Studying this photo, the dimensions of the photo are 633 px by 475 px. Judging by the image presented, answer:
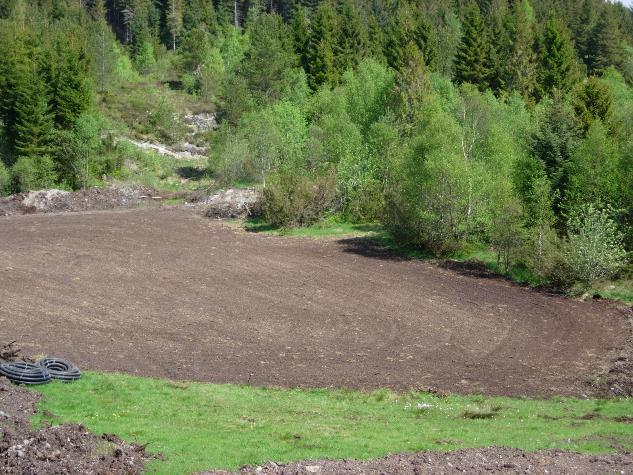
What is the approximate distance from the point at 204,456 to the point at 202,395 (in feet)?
14.2

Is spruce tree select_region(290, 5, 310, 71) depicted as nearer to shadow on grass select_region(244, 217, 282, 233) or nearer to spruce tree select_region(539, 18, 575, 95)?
spruce tree select_region(539, 18, 575, 95)

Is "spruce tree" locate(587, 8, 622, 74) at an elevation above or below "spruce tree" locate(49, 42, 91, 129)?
above

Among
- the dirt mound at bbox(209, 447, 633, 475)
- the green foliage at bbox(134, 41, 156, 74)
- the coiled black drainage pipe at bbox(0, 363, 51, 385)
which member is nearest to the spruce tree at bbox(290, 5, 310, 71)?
the green foliage at bbox(134, 41, 156, 74)

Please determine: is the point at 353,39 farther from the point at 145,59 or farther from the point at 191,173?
the point at 191,173

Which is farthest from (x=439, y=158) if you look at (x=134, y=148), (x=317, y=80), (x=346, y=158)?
(x=317, y=80)

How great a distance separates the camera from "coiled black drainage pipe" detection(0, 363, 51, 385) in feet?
50.3

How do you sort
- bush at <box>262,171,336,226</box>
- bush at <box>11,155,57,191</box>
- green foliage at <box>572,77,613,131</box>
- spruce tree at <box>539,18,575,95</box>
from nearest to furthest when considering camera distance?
green foliage at <box>572,77,613,131</box>
bush at <box>262,171,336,226</box>
bush at <box>11,155,57,191</box>
spruce tree at <box>539,18,575,95</box>

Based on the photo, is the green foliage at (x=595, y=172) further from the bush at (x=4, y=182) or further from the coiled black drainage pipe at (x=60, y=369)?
the bush at (x=4, y=182)

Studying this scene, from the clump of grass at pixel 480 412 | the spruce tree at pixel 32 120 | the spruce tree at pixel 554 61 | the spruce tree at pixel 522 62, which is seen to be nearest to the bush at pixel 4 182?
the spruce tree at pixel 32 120

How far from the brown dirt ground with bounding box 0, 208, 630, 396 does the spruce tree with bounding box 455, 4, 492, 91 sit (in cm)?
4183

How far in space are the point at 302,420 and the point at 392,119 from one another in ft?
128

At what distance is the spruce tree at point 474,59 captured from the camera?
73.1 metres

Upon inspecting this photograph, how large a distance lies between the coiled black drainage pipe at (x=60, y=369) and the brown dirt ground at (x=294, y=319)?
80.7 inches

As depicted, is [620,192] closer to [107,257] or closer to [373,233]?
[373,233]
